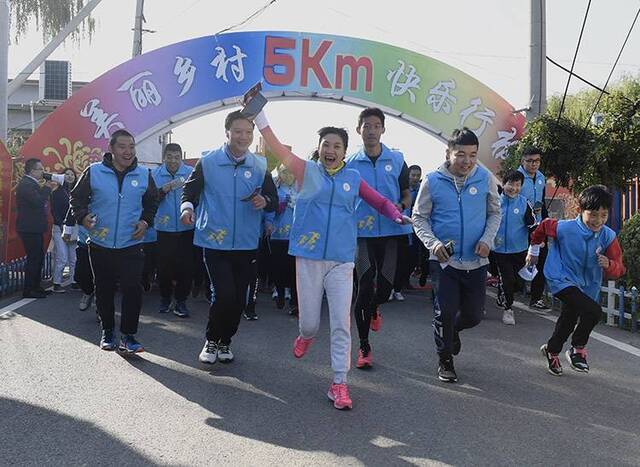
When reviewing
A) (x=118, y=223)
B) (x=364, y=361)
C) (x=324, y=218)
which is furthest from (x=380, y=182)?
(x=118, y=223)

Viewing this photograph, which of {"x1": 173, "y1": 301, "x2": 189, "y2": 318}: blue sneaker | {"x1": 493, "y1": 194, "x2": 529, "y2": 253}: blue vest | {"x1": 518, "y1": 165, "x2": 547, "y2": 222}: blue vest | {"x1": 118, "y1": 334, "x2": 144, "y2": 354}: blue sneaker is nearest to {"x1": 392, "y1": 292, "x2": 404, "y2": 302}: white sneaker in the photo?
{"x1": 493, "y1": 194, "x2": 529, "y2": 253}: blue vest

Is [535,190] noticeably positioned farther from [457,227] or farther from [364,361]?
[364,361]

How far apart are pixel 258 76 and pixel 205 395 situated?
9001 mm

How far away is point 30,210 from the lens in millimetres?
9328

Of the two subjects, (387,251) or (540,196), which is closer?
(387,251)

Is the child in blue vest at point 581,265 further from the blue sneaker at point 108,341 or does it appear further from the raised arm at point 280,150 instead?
the blue sneaker at point 108,341

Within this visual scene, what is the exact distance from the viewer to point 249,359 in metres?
5.77

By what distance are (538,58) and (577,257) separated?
7.60 meters

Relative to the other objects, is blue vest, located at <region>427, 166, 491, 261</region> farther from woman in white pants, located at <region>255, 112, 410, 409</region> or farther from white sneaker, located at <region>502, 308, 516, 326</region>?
white sneaker, located at <region>502, 308, 516, 326</region>

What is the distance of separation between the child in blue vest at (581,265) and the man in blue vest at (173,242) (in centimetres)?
419

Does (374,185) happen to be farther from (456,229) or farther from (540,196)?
(540,196)

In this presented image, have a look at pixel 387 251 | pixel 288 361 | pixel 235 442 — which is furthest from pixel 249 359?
pixel 235 442

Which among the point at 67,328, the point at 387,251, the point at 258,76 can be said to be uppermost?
the point at 258,76

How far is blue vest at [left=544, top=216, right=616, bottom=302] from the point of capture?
5.30m
